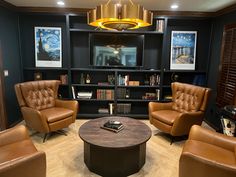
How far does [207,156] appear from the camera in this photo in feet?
6.50

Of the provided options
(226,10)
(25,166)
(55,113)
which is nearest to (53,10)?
(55,113)

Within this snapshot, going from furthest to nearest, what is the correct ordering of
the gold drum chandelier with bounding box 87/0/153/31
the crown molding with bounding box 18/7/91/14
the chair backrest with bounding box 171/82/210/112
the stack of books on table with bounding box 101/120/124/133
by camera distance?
the crown molding with bounding box 18/7/91/14, the chair backrest with bounding box 171/82/210/112, the stack of books on table with bounding box 101/120/124/133, the gold drum chandelier with bounding box 87/0/153/31

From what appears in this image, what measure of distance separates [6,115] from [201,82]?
13.9 ft

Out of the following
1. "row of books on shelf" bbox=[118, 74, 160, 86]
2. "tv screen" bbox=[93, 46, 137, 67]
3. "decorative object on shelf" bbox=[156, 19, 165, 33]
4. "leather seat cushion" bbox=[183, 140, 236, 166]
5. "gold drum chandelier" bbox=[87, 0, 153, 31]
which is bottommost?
"leather seat cushion" bbox=[183, 140, 236, 166]

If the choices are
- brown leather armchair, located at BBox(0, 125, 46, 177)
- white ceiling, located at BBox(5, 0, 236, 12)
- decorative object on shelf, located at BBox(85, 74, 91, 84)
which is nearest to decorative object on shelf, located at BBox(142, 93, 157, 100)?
decorative object on shelf, located at BBox(85, 74, 91, 84)

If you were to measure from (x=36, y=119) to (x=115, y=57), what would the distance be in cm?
213

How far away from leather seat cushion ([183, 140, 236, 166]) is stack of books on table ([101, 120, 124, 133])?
0.92 meters

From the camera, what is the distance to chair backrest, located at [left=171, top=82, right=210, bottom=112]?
126 inches

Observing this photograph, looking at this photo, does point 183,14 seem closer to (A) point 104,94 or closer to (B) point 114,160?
(A) point 104,94

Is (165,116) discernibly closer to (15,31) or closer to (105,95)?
(105,95)

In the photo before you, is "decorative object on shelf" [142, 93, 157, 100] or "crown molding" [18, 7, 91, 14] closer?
"crown molding" [18, 7, 91, 14]

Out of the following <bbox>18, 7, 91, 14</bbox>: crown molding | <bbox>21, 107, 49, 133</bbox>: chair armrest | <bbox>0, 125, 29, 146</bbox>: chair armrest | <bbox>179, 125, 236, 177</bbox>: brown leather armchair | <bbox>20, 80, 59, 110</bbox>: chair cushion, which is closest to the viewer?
<bbox>179, 125, 236, 177</bbox>: brown leather armchair

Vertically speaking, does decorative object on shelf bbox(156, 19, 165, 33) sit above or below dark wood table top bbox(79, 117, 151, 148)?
above

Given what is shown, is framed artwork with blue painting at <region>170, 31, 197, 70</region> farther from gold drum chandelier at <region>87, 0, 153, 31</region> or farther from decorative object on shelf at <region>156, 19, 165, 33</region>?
gold drum chandelier at <region>87, 0, 153, 31</region>
